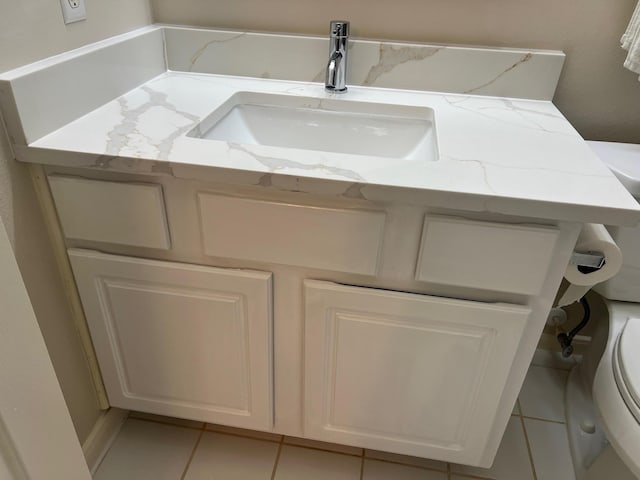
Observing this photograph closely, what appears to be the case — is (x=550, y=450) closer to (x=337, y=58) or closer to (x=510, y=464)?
(x=510, y=464)

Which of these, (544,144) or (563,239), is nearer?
(563,239)

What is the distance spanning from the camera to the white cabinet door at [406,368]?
92cm

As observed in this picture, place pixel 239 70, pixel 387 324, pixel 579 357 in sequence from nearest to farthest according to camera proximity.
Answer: pixel 387 324 → pixel 239 70 → pixel 579 357

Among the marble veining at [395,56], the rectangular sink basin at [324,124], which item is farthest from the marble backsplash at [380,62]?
the rectangular sink basin at [324,124]

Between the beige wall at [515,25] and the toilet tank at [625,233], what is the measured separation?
0.11 m

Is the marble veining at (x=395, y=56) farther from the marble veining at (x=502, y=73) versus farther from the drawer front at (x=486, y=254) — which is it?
the drawer front at (x=486, y=254)

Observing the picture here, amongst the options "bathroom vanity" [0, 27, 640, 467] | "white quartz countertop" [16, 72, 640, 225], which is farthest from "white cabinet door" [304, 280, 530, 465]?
"white quartz countertop" [16, 72, 640, 225]

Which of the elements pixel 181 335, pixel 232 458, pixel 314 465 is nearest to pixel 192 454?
pixel 232 458

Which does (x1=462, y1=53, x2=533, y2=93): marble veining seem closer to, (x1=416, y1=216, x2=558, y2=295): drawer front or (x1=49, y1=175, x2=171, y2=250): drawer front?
(x1=416, y1=216, x2=558, y2=295): drawer front

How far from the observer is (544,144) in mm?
963

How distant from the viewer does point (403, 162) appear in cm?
85

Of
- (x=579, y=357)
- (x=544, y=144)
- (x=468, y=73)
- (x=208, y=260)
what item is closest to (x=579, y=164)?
(x=544, y=144)

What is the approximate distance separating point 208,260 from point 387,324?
38 centimetres

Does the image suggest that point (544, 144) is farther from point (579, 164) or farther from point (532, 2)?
point (532, 2)
